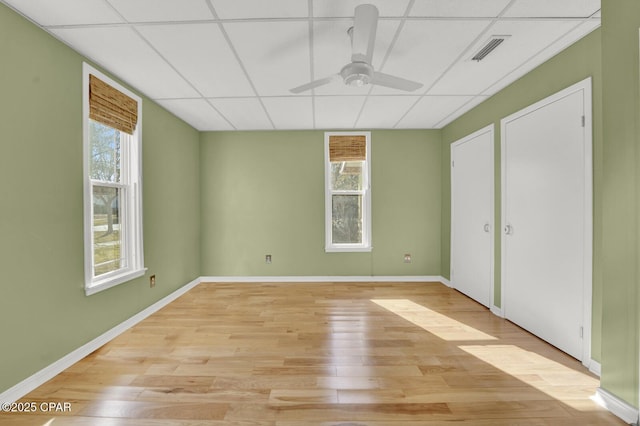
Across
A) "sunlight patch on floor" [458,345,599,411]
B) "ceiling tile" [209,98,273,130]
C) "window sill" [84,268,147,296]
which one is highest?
"ceiling tile" [209,98,273,130]

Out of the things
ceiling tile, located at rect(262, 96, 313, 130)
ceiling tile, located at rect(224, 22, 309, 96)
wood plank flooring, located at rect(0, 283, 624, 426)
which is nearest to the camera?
wood plank flooring, located at rect(0, 283, 624, 426)

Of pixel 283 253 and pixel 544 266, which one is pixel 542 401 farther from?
pixel 283 253

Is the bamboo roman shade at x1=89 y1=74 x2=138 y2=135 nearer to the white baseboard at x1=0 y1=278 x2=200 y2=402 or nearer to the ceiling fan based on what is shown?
the ceiling fan

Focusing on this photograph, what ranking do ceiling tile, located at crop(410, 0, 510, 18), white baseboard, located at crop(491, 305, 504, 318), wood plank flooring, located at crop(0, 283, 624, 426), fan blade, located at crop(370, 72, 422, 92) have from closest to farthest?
1. wood plank flooring, located at crop(0, 283, 624, 426)
2. ceiling tile, located at crop(410, 0, 510, 18)
3. fan blade, located at crop(370, 72, 422, 92)
4. white baseboard, located at crop(491, 305, 504, 318)

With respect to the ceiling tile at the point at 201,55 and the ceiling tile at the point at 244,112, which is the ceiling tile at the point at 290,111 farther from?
the ceiling tile at the point at 201,55

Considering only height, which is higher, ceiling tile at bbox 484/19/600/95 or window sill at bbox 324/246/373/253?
ceiling tile at bbox 484/19/600/95

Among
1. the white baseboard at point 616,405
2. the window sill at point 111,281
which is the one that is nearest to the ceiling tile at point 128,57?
the window sill at point 111,281

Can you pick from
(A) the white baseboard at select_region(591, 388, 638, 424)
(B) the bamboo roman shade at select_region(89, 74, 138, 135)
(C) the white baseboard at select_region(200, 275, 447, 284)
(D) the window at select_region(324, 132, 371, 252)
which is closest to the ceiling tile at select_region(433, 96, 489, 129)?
(D) the window at select_region(324, 132, 371, 252)

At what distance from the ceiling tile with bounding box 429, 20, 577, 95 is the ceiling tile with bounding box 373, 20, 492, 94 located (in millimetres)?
127

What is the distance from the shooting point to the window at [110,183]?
2.44 m

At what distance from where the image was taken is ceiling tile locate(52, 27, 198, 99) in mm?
2092

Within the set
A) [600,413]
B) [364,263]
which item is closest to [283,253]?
[364,263]

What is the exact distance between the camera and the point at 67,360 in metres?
2.19

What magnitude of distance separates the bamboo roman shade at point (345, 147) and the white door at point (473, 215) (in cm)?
142
